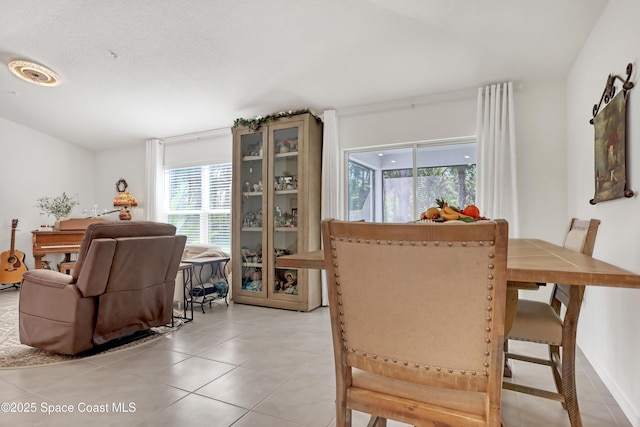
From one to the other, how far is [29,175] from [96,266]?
4.64 m

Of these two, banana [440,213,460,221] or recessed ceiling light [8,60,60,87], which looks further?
recessed ceiling light [8,60,60,87]

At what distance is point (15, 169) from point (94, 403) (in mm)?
5437

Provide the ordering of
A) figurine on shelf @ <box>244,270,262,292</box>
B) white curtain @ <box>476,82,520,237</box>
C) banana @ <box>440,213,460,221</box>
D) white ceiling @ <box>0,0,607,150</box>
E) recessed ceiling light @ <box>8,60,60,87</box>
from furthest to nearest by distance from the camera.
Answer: figurine on shelf @ <box>244,270,262,292</box> < recessed ceiling light @ <box>8,60,60,87</box> < white curtain @ <box>476,82,520,237</box> < white ceiling @ <box>0,0,607,150</box> < banana @ <box>440,213,460,221</box>

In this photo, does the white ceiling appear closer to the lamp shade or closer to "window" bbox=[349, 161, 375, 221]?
"window" bbox=[349, 161, 375, 221]

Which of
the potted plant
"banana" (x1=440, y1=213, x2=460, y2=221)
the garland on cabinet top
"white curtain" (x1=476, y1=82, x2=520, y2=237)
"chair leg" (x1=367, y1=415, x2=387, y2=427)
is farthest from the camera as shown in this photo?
the potted plant

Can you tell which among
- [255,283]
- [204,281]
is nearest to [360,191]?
[255,283]

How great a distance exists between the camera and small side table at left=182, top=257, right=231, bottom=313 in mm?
3914

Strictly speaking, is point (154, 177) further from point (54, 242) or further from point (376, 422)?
point (376, 422)

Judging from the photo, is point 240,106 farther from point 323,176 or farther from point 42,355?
point 42,355

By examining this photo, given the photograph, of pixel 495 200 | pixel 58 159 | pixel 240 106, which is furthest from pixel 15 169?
pixel 495 200

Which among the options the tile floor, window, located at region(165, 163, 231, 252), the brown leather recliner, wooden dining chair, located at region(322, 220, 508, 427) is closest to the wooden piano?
window, located at region(165, 163, 231, 252)

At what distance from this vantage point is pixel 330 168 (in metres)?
4.05

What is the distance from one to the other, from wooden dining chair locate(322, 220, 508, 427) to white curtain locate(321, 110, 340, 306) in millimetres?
3001

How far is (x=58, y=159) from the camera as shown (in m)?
5.93
